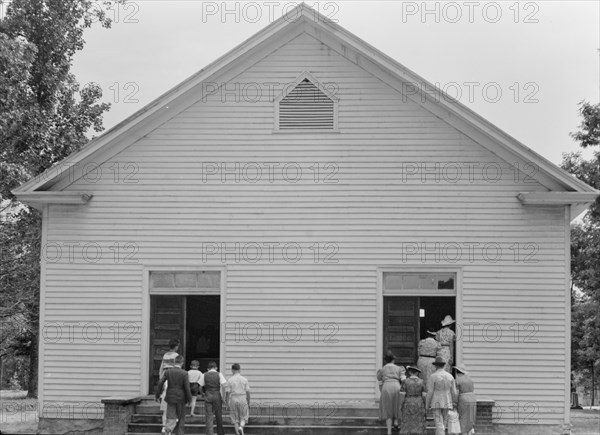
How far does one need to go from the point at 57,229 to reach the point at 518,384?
10.6m

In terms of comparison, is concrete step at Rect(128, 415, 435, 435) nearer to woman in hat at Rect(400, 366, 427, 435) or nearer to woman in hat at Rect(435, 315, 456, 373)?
woman in hat at Rect(400, 366, 427, 435)

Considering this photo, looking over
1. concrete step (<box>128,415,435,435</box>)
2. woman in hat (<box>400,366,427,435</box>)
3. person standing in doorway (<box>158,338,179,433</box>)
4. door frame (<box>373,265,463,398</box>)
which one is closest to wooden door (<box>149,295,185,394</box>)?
person standing in doorway (<box>158,338,179,433</box>)

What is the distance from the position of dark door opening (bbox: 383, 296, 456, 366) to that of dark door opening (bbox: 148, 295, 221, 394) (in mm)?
3742

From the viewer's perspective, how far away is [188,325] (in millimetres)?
22125

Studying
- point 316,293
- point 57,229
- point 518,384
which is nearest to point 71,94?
point 57,229

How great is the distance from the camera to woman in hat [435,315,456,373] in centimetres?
2065

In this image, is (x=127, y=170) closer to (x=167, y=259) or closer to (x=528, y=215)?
(x=167, y=259)

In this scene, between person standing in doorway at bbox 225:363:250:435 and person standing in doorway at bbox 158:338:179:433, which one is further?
person standing in doorway at bbox 225:363:250:435

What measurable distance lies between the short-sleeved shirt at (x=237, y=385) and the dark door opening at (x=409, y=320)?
3.67m

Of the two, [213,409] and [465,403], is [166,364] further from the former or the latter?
[465,403]

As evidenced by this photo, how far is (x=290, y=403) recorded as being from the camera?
21.4m

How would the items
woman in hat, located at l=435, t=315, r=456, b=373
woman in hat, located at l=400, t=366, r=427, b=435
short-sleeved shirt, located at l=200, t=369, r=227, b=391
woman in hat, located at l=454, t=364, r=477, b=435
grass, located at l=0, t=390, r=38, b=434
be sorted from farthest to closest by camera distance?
grass, located at l=0, t=390, r=38, b=434 < woman in hat, located at l=435, t=315, r=456, b=373 < short-sleeved shirt, located at l=200, t=369, r=227, b=391 < woman in hat, located at l=454, t=364, r=477, b=435 < woman in hat, located at l=400, t=366, r=427, b=435

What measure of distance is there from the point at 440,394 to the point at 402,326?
11.7 ft

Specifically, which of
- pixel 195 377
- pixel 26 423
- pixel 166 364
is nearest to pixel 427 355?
pixel 195 377
